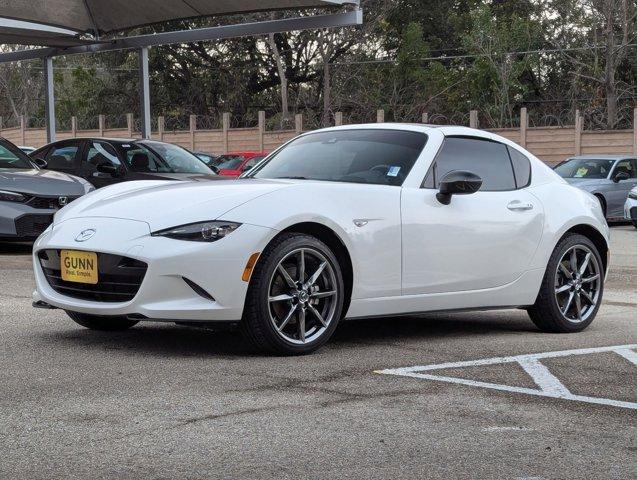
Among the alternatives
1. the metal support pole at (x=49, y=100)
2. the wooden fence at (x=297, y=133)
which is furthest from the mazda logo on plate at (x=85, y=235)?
the wooden fence at (x=297, y=133)

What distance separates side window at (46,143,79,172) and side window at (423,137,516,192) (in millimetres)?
9287

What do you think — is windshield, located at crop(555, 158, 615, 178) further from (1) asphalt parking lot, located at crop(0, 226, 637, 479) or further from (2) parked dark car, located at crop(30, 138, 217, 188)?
(1) asphalt parking lot, located at crop(0, 226, 637, 479)

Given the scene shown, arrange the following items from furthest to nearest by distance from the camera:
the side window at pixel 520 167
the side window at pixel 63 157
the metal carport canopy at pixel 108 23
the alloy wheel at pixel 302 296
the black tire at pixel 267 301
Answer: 1. the metal carport canopy at pixel 108 23
2. the side window at pixel 63 157
3. the side window at pixel 520 167
4. the alloy wheel at pixel 302 296
5. the black tire at pixel 267 301

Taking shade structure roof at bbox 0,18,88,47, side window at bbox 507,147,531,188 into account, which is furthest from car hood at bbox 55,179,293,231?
shade structure roof at bbox 0,18,88,47

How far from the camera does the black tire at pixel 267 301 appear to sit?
20.8 feet

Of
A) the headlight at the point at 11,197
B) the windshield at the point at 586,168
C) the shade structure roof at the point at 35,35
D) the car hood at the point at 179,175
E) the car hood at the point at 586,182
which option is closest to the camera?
the headlight at the point at 11,197

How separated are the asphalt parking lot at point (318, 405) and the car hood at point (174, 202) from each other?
2.55ft

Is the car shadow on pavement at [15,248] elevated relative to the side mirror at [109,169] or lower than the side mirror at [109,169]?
lower

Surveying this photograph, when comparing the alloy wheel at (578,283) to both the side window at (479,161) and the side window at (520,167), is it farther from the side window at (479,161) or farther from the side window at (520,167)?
the side window at (479,161)

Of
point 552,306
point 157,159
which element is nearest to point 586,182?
point 157,159

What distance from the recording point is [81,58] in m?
63.3

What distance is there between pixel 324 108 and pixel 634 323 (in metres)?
35.8

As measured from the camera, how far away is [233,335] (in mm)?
7391

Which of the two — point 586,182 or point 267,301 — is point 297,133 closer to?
point 586,182
